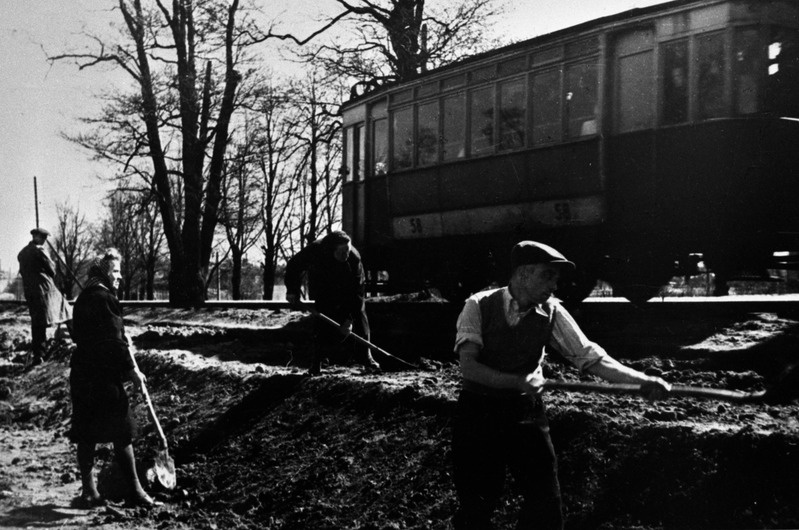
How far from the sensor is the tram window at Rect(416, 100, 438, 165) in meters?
13.3

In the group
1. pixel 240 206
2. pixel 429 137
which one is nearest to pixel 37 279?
pixel 429 137

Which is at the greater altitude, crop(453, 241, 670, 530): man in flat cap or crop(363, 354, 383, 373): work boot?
crop(453, 241, 670, 530): man in flat cap

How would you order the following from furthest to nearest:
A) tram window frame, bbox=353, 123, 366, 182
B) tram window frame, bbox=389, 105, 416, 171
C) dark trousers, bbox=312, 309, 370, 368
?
tram window frame, bbox=353, 123, 366, 182, tram window frame, bbox=389, 105, 416, 171, dark trousers, bbox=312, 309, 370, 368

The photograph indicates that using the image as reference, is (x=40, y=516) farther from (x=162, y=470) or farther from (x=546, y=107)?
(x=546, y=107)

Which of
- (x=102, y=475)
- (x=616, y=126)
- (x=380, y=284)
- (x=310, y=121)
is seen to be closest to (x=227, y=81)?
(x=310, y=121)

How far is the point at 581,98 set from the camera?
1095cm

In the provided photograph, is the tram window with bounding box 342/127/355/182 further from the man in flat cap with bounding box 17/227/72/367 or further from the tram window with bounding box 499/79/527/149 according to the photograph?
the man in flat cap with bounding box 17/227/72/367

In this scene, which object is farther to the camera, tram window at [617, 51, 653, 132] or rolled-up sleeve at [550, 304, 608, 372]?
tram window at [617, 51, 653, 132]

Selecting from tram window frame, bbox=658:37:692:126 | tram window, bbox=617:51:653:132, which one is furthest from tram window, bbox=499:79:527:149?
tram window frame, bbox=658:37:692:126

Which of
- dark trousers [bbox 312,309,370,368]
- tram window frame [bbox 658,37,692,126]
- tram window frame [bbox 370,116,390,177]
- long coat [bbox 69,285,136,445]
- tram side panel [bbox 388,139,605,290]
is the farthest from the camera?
tram window frame [bbox 370,116,390,177]

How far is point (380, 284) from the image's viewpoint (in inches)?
634

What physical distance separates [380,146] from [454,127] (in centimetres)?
225

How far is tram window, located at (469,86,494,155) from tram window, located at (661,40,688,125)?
2701 mm

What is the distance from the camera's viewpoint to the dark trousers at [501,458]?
3.67m
